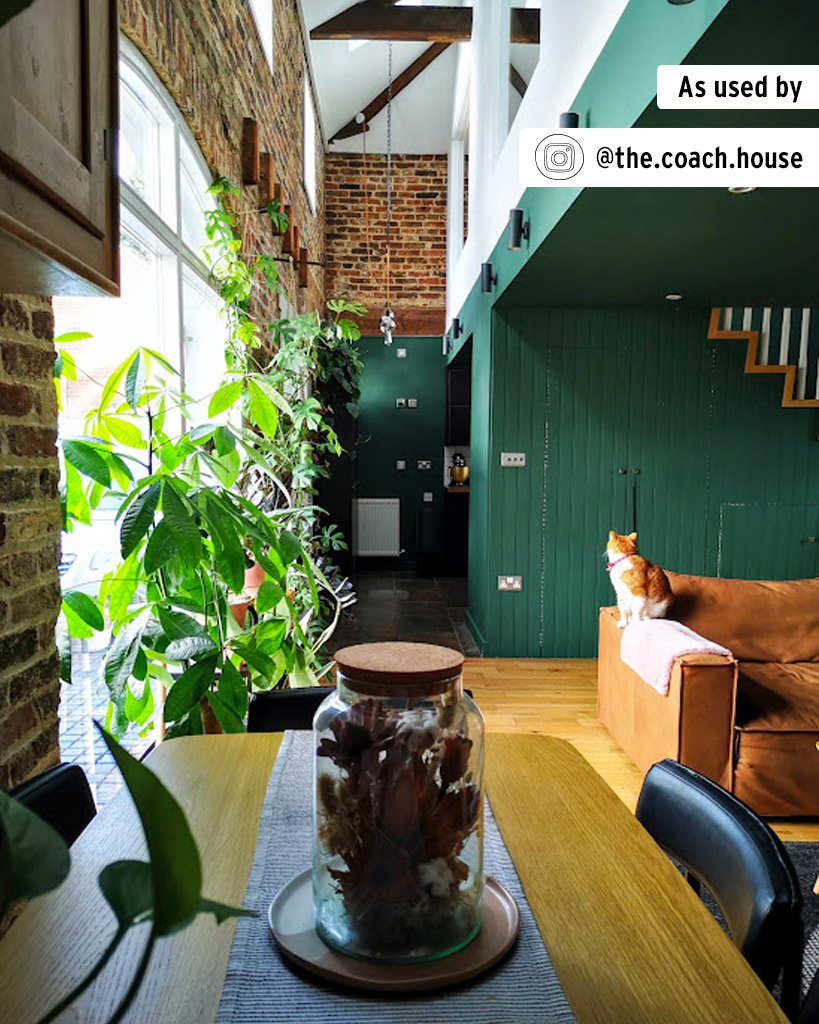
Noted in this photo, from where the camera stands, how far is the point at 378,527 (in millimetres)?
8797

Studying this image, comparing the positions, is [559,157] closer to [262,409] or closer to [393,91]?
[262,409]

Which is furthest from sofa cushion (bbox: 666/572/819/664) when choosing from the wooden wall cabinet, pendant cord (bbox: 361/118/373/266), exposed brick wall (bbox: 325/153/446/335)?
pendant cord (bbox: 361/118/373/266)

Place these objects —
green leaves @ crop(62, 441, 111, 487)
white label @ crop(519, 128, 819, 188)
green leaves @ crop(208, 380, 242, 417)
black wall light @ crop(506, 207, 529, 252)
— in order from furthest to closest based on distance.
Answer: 1. black wall light @ crop(506, 207, 529, 252)
2. white label @ crop(519, 128, 819, 188)
3. green leaves @ crop(208, 380, 242, 417)
4. green leaves @ crop(62, 441, 111, 487)

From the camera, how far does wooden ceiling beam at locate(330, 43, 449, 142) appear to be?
7.50 metres

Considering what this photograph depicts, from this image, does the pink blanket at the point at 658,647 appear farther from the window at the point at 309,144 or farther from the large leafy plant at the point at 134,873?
the window at the point at 309,144

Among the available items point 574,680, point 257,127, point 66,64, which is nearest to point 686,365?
point 574,680

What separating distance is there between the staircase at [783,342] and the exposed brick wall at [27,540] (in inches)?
175

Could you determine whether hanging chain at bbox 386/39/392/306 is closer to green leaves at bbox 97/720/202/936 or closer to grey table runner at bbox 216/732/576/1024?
grey table runner at bbox 216/732/576/1024

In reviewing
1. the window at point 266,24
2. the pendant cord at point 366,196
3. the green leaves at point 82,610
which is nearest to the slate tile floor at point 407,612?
the green leaves at point 82,610

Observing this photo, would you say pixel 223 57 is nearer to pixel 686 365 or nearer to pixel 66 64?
pixel 66 64

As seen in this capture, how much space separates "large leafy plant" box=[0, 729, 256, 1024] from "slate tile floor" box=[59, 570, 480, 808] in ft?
0.45

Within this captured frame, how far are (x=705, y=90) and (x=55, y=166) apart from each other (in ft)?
6.02

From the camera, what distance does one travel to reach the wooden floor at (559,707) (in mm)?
3127

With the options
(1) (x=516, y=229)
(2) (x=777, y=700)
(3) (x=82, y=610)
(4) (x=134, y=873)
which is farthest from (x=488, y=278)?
(4) (x=134, y=873)
